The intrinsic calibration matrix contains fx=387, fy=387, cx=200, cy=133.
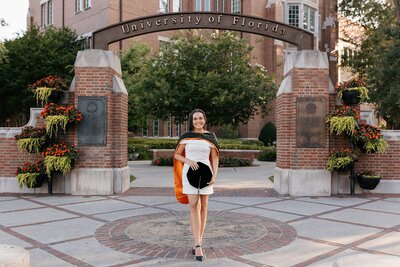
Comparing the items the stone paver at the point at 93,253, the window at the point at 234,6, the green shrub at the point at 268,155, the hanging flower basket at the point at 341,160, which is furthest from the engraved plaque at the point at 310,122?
the window at the point at 234,6

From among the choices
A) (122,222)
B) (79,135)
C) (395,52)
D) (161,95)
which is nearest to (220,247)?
(122,222)

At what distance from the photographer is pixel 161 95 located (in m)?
17.1

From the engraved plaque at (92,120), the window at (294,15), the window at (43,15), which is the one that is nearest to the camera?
the engraved plaque at (92,120)

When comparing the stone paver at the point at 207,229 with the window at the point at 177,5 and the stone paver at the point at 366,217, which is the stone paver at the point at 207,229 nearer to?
the stone paver at the point at 366,217

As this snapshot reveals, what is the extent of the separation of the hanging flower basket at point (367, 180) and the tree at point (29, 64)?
20721 mm

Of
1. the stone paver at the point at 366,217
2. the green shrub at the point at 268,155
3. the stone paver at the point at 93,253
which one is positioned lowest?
the stone paver at the point at 366,217

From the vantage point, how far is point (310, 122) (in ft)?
32.7

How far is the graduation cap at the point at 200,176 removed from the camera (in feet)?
16.1

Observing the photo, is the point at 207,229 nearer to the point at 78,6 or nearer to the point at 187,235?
the point at 187,235

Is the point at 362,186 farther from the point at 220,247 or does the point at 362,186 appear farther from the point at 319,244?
the point at 220,247

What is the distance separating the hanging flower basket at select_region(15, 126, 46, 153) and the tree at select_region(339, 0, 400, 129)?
62.9ft

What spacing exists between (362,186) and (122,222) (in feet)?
20.6

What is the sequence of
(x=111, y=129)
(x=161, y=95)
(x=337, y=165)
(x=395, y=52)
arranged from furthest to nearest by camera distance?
(x=395, y=52), (x=161, y=95), (x=111, y=129), (x=337, y=165)

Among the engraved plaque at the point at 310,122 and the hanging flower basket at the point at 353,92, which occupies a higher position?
the hanging flower basket at the point at 353,92
